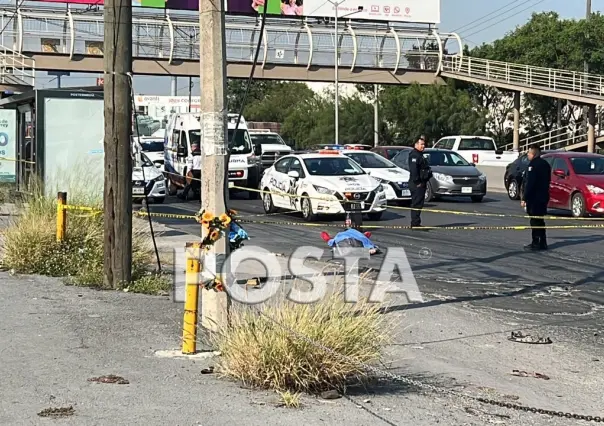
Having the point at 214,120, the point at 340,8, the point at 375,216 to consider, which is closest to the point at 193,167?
the point at 375,216

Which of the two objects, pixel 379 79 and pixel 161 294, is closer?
pixel 161 294

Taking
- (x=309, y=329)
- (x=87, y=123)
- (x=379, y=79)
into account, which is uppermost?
(x=379, y=79)

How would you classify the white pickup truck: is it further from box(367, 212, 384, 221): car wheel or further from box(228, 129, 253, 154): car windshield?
box(367, 212, 384, 221): car wheel

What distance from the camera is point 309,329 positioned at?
695 centimetres

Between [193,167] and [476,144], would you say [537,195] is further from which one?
[476,144]

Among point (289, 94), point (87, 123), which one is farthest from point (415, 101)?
point (87, 123)

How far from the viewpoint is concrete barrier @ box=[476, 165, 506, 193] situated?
35875 mm

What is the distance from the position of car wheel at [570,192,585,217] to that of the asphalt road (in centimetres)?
42

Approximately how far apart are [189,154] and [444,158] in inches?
296

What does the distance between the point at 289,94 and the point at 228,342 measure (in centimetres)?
8293

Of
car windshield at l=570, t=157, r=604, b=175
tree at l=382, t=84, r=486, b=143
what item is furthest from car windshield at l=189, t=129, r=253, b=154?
tree at l=382, t=84, r=486, b=143

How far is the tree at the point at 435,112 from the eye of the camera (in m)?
58.5

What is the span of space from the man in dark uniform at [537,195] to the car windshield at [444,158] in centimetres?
1137

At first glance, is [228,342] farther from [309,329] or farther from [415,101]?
[415,101]
